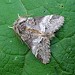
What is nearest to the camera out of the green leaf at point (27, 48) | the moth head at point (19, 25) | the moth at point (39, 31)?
the green leaf at point (27, 48)

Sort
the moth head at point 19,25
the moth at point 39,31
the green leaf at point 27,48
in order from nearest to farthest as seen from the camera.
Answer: the green leaf at point 27,48
the moth at point 39,31
the moth head at point 19,25

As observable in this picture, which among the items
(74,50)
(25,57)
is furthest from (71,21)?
(25,57)

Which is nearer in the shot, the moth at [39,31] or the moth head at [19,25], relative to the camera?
the moth at [39,31]

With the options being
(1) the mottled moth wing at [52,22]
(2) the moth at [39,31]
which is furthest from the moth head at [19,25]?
(1) the mottled moth wing at [52,22]

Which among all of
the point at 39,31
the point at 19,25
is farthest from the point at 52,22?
the point at 19,25

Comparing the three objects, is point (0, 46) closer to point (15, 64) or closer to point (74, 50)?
point (15, 64)

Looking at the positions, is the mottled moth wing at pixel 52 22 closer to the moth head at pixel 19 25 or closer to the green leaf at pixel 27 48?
the green leaf at pixel 27 48

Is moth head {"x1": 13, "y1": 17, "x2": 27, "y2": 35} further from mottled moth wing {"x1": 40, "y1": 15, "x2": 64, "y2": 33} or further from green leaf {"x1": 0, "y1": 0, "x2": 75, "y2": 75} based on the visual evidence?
mottled moth wing {"x1": 40, "y1": 15, "x2": 64, "y2": 33}

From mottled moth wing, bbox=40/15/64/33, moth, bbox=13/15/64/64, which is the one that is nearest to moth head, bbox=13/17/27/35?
moth, bbox=13/15/64/64
